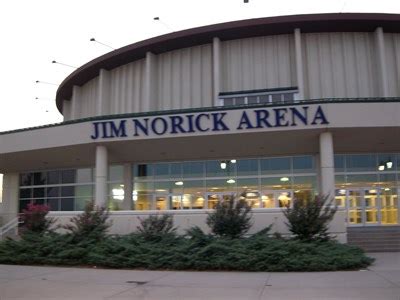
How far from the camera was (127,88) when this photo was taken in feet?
115

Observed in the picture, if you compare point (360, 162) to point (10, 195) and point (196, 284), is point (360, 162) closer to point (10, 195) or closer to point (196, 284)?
point (196, 284)

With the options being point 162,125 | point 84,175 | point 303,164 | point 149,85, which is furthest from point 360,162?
point 84,175

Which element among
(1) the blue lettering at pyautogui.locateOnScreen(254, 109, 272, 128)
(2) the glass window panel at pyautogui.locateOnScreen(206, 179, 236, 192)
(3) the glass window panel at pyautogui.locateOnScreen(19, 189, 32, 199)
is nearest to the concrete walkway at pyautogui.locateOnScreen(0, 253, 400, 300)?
(1) the blue lettering at pyautogui.locateOnScreen(254, 109, 272, 128)

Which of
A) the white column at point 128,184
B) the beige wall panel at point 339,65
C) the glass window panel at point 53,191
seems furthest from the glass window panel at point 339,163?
the glass window panel at point 53,191

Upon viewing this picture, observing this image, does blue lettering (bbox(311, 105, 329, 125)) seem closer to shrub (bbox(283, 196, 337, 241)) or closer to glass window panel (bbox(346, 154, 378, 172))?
shrub (bbox(283, 196, 337, 241))

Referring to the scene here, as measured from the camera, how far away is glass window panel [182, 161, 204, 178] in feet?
99.8

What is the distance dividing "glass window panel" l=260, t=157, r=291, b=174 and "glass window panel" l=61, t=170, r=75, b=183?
43.7ft

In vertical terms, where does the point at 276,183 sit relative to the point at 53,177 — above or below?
below

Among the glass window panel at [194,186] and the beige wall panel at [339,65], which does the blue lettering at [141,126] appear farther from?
the beige wall panel at [339,65]

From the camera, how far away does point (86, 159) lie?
31297 millimetres

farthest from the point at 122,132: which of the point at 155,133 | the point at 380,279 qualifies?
the point at 380,279

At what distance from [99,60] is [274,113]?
54.9 ft

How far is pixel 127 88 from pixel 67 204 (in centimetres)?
894

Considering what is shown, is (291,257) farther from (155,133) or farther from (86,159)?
(86,159)
